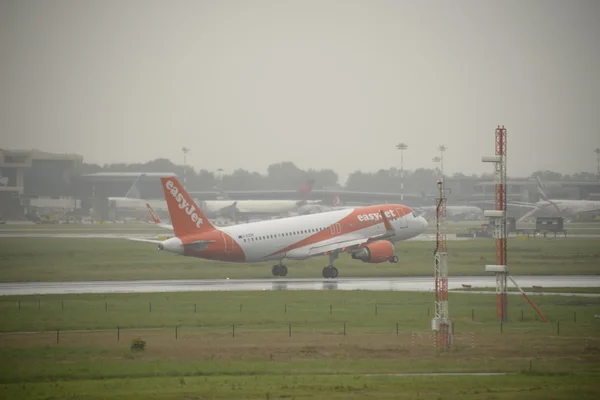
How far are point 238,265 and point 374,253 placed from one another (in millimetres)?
17013

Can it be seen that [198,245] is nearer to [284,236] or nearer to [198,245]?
[198,245]

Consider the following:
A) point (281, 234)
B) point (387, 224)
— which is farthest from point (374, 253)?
point (281, 234)

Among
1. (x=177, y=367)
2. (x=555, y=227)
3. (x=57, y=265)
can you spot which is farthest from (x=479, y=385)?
(x=555, y=227)

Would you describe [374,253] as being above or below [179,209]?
below

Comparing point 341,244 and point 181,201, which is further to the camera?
point 341,244

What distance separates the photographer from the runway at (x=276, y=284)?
68438mm

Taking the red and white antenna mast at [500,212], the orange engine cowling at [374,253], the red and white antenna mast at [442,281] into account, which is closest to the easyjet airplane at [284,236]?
the orange engine cowling at [374,253]

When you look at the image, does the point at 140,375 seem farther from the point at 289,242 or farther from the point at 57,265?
the point at 57,265

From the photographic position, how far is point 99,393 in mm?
35281

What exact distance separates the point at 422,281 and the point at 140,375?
3867cm

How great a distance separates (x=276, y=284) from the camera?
71625mm

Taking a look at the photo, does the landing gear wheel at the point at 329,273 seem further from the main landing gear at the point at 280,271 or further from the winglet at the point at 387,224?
the winglet at the point at 387,224

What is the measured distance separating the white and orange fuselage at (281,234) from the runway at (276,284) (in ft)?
8.41

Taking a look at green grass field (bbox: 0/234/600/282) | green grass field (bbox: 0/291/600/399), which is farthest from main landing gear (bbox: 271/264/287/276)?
green grass field (bbox: 0/291/600/399)
